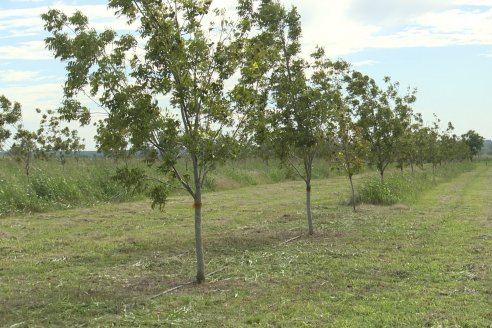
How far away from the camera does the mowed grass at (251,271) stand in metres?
6.56

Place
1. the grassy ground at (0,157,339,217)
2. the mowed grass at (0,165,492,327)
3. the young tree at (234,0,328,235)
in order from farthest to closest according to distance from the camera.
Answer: the grassy ground at (0,157,339,217) → the young tree at (234,0,328,235) → the mowed grass at (0,165,492,327)

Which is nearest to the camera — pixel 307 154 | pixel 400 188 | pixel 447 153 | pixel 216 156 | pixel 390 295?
pixel 390 295

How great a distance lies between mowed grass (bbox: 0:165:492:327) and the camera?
6559 mm

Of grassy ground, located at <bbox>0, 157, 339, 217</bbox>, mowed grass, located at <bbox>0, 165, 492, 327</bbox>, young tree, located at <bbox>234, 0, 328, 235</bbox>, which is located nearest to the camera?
mowed grass, located at <bbox>0, 165, 492, 327</bbox>

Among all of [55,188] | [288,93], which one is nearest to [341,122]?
[288,93]

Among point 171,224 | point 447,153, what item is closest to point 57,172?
point 171,224

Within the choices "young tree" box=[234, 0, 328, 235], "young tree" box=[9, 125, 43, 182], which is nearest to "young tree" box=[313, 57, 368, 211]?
"young tree" box=[234, 0, 328, 235]

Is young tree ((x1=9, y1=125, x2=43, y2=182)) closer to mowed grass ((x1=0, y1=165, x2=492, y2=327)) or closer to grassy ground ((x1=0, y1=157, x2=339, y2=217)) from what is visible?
grassy ground ((x1=0, y1=157, x2=339, y2=217))

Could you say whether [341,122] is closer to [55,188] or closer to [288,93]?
[288,93]

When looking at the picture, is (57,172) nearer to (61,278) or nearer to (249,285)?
(61,278)

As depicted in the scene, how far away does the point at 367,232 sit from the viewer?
13.3 m

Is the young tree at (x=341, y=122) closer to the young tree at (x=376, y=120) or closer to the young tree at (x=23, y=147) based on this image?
the young tree at (x=376, y=120)

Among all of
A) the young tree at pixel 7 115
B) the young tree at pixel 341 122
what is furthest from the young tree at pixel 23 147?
the young tree at pixel 341 122

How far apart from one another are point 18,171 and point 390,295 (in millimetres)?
20251
